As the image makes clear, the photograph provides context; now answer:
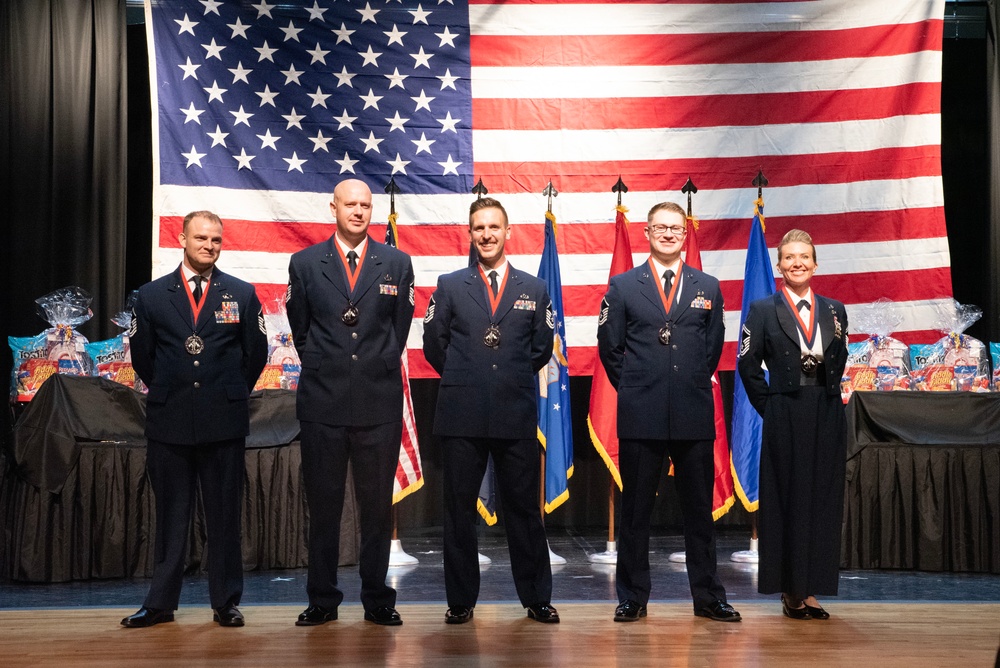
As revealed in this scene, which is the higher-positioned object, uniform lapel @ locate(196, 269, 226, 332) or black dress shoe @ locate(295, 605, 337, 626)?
uniform lapel @ locate(196, 269, 226, 332)

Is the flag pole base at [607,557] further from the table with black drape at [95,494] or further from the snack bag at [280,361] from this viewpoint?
the snack bag at [280,361]

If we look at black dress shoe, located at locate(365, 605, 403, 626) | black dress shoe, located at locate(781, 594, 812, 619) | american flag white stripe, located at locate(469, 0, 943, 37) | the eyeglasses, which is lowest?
black dress shoe, located at locate(781, 594, 812, 619)

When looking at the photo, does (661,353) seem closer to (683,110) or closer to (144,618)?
(144,618)

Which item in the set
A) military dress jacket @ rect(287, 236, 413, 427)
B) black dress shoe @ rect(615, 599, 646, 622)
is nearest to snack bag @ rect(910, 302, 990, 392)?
black dress shoe @ rect(615, 599, 646, 622)

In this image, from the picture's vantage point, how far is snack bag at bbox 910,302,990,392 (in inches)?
233

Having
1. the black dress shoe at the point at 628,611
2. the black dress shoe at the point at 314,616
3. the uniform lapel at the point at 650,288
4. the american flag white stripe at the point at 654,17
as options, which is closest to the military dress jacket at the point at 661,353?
the uniform lapel at the point at 650,288

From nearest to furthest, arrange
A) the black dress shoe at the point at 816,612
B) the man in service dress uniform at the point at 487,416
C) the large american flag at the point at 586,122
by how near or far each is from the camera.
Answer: the man in service dress uniform at the point at 487,416 < the black dress shoe at the point at 816,612 < the large american flag at the point at 586,122

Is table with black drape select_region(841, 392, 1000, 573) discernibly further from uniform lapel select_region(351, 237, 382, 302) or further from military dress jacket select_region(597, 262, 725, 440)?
uniform lapel select_region(351, 237, 382, 302)

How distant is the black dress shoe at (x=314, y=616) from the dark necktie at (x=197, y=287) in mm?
1267

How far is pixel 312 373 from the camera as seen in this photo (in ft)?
13.0

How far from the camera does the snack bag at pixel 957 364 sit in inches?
233

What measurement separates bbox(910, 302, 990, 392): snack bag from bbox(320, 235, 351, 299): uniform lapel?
3642 millimetres

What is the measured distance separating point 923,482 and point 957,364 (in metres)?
0.76

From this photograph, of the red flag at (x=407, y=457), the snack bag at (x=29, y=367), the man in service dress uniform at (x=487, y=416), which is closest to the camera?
the man in service dress uniform at (x=487, y=416)
